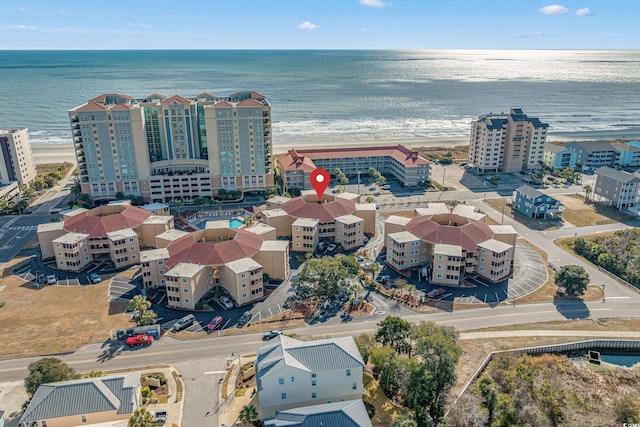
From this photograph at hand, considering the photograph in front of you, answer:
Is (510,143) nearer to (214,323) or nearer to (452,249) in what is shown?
(452,249)

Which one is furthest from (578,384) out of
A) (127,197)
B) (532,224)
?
(127,197)

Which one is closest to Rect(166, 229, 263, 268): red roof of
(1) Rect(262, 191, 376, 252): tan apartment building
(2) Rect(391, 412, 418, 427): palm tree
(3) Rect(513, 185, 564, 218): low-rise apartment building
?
(1) Rect(262, 191, 376, 252): tan apartment building

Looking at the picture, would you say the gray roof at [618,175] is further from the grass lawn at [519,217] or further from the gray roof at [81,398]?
the gray roof at [81,398]

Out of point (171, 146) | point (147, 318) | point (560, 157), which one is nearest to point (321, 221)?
point (147, 318)

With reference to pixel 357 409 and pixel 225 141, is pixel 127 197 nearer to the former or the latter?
pixel 225 141

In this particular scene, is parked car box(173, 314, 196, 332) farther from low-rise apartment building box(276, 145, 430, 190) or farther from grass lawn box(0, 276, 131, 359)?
low-rise apartment building box(276, 145, 430, 190)
